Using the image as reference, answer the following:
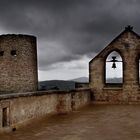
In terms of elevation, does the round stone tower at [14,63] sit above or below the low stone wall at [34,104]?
above

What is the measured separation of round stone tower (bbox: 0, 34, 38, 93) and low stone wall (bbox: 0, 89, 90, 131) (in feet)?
14.4

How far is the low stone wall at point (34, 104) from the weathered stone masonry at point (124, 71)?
2039 mm

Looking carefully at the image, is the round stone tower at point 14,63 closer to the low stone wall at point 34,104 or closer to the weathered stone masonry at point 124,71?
the weathered stone masonry at point 124,71

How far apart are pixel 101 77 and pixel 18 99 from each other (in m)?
9.97

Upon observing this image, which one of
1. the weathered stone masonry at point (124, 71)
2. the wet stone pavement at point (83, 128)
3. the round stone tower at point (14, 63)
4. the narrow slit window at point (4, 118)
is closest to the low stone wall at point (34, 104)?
the narrow slit window at point (4, 118)

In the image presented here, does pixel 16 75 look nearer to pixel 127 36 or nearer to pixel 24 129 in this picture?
pixel 127 36

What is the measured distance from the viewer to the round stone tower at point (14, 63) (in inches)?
835

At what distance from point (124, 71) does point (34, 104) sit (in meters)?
8.93

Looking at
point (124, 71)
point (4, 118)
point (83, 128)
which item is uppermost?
point (124, 71)

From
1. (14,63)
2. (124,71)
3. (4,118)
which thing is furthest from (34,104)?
(124,71)

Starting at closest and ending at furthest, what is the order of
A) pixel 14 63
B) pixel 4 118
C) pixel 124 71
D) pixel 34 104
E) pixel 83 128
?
pixel 4 118 → pixel 83 128 → pixel 34 104 → pixel 124 71 → pixel 14 63

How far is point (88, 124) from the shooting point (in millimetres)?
12867

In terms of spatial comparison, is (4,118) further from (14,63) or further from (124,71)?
(124,71)

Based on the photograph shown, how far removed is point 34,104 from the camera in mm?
13273
